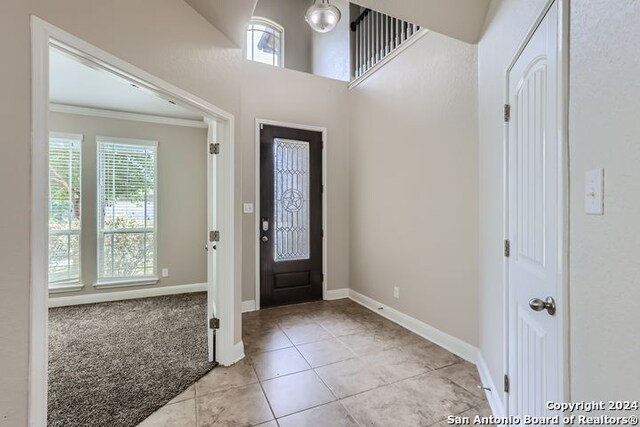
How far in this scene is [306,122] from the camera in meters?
3.99

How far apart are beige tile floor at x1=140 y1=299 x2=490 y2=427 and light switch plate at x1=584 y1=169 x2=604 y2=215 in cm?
152

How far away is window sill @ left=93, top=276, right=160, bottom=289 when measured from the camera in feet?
13.3

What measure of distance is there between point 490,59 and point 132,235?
15.3 ft

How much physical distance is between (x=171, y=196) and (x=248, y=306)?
2.10 m

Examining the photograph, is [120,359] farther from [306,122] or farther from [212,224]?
[306,122]

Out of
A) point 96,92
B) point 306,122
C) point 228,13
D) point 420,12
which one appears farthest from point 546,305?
point 96,92

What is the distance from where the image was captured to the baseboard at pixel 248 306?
3.64 metres

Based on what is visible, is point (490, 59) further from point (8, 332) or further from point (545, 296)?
point (8, 332)

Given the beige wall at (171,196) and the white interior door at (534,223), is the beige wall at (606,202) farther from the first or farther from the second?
the beige wall at (171,196)

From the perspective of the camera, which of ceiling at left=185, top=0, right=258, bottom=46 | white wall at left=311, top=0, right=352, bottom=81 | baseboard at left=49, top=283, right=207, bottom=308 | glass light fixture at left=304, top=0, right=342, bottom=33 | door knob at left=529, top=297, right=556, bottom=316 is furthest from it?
white wall at left=311, top=0, right=352, bottom=81

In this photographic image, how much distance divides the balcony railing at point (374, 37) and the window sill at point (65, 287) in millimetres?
4660

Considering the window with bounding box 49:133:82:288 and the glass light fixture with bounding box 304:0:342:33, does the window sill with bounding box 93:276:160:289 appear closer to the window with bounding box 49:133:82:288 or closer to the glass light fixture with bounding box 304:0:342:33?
the window with bounding box 49:133:82:288

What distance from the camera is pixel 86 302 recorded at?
13.0 ft

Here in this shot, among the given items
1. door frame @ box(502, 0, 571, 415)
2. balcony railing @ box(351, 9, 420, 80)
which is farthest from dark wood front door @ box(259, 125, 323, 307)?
door frame @ box(502, 0, 571, 415)
